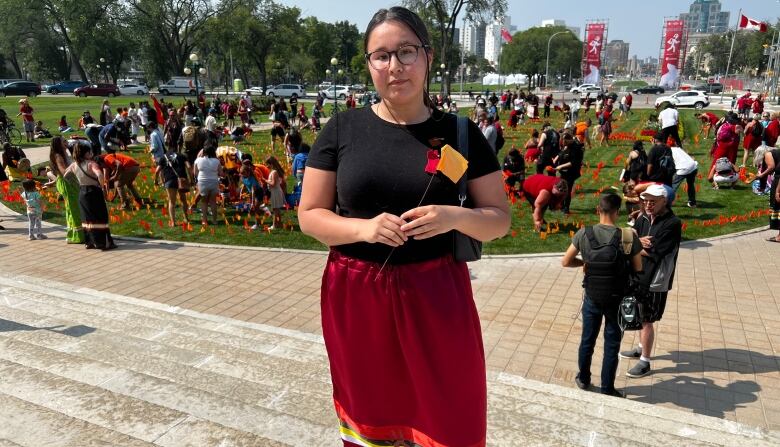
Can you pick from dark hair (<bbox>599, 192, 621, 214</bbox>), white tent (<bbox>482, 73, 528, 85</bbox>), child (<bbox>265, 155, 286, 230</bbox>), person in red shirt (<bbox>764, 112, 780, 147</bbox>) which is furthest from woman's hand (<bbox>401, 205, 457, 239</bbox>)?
white tent (<bbox>482, 73, 528, 85</bbox>)

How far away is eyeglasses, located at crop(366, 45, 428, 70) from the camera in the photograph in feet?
6.40

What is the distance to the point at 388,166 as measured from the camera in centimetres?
193

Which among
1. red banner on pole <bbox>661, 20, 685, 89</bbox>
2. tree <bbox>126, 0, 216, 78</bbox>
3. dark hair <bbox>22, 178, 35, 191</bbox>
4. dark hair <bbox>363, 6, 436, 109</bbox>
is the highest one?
tree <bbox>126, 0, 216, 78</bbox>

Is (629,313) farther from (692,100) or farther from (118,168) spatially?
(692,100)

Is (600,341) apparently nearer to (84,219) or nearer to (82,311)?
(82,311)

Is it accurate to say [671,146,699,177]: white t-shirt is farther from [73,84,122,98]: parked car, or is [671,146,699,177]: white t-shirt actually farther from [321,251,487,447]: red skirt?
[73,84,122,98]: parked car

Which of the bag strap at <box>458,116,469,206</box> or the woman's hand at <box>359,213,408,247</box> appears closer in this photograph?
the woman's hand at <box>359,213,408,247</box>

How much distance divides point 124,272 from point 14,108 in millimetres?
39551

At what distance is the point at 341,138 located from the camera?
2047mm

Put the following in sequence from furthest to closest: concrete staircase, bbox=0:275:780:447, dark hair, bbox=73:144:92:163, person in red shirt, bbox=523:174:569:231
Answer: person in red shirt, bbox=523:174:569:231, dark hair, bbox=73:144:92:163, concrete staircase, bbox=0:275:780:447

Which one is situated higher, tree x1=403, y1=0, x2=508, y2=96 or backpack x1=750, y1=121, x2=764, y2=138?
tree x1=403, y1=0, x2=508, y2=96

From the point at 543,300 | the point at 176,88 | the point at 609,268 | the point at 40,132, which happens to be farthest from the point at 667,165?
the point at 176,88

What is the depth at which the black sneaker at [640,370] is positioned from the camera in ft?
17.2

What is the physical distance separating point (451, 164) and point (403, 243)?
33 centimetres
